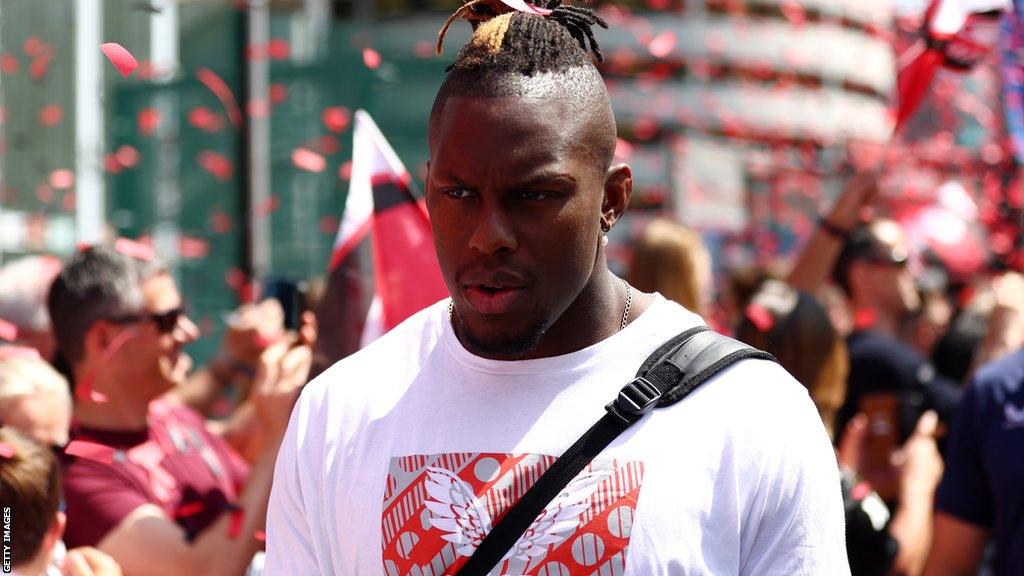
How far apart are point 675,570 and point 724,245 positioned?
457 inches

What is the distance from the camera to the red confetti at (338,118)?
7.80 m

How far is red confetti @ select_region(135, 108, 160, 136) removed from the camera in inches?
311

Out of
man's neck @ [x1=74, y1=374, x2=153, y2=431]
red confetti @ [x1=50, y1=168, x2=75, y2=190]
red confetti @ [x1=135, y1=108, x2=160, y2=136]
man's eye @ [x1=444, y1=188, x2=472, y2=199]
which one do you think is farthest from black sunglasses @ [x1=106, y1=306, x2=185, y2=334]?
red confetti @ [x1=50, y1=168, x2=75, y2=190]

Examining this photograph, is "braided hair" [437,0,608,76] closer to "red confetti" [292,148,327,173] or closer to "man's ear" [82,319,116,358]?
"man's ear" [82,319,116,358]

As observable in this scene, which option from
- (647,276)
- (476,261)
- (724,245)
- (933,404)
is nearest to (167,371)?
(647,276)

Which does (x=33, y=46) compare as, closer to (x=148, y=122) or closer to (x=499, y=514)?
(x=148, y=122)

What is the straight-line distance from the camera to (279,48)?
9633 millimetres

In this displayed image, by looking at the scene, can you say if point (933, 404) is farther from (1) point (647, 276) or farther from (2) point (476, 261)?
(2) point (476, 261)

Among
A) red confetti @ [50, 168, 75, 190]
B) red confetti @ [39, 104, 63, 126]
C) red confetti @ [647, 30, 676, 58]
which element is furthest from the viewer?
red confetti @ [647, 30, 676, 58]

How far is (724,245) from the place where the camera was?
13305 millimetres

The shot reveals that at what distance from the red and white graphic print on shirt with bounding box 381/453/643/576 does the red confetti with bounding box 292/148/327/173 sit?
5.88 metres

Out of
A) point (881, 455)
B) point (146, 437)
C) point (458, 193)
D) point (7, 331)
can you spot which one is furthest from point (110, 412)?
point (881, 455)

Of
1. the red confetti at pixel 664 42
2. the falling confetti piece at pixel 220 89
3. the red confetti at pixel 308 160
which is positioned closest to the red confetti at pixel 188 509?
the falling confetti piece at pixel 220 89

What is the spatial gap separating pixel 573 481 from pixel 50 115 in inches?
288
